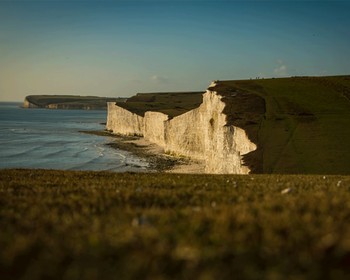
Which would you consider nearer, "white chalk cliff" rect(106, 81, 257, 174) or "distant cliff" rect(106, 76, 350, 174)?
"distant cliff" rect(106, 76, 350, 174)

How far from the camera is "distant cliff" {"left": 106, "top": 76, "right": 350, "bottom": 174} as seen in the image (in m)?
39.1

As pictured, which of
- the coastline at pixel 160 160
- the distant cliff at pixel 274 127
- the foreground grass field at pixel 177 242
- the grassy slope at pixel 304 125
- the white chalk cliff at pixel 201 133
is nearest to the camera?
the foreground grass field at pixel 177 242

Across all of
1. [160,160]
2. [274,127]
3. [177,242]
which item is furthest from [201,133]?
[177,242]

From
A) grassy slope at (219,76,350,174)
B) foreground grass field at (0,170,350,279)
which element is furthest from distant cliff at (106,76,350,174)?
foreground grass field at (0,170,350,279)

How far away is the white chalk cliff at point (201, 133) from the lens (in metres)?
49.3

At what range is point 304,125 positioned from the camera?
1886 inches

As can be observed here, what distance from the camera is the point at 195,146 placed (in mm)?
79250

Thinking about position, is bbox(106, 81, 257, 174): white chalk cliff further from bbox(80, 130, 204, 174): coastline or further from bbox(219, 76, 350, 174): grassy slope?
bbox(219, 76, 350, 174): grassy slope

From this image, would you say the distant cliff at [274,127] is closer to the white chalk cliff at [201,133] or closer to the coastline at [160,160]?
the white chalk cliff at [201,133]

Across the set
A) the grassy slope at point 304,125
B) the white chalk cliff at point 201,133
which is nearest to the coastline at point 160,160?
the white chalk cliff at point 201,133

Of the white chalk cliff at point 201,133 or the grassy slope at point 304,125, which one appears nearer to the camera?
the grassy slope at point 304,125

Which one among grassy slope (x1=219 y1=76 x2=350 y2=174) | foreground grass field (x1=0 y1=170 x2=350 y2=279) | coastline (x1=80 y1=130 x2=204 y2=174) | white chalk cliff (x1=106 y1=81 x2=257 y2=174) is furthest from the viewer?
coastline (x1=80 y1=130 x2=204 y2=174)

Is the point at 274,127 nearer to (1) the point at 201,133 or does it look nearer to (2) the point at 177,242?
(1) the point at 201,133

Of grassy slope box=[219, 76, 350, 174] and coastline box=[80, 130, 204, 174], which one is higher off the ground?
grassy slope box=[219, 76, 350, 174]
